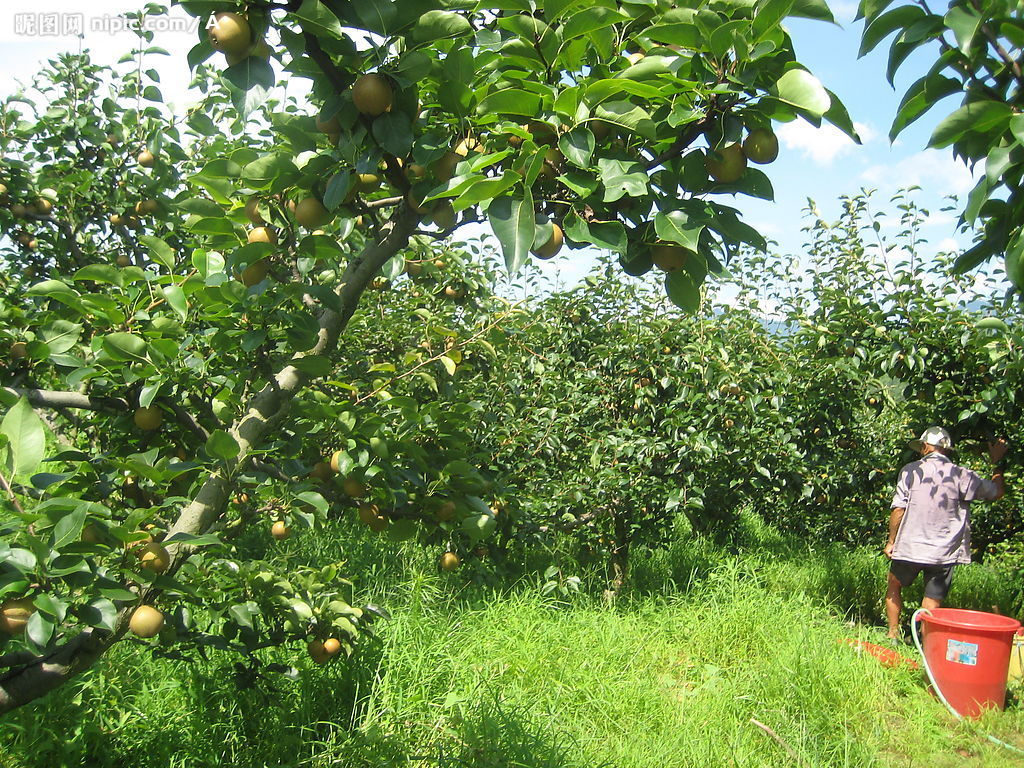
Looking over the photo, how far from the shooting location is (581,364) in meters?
5.14

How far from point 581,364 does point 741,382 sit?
1038 millimetres

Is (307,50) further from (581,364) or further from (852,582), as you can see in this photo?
(852,582)

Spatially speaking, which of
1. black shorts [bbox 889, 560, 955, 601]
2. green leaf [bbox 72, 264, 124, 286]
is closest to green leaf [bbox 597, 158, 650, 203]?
green leaf [bbox 72, 264, 124, 286]

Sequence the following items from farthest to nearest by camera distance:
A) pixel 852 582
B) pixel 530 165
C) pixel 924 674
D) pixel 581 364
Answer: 1. pixel 852 582
2. pixel 581 364
3. pixel 924 674
4. pixel 530 165

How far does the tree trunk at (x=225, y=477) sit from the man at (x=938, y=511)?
406 cm

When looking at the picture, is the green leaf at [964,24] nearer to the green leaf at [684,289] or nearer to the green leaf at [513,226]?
the green leaf at [684,289]

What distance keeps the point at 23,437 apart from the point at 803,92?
1276 millimetres

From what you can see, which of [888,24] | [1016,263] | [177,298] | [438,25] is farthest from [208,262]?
[1016,263]

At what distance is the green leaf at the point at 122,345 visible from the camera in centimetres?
155

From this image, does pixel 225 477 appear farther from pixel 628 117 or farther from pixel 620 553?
pixel 620 553

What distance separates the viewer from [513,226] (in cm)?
100

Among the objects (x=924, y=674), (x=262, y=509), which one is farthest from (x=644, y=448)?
(x=262, y=509)

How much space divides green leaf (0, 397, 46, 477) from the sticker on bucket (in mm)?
4064

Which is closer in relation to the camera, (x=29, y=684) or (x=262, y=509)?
(x=29, y=684)
